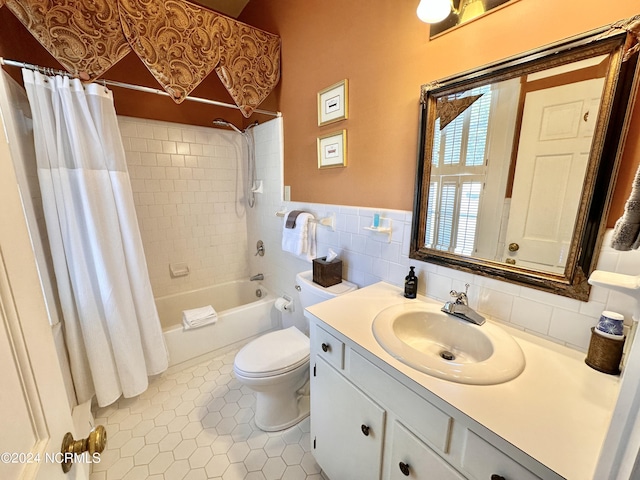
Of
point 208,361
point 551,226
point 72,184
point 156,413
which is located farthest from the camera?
point 208,361

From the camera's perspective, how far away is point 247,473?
50.7 inches

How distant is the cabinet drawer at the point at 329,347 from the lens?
1.00 m

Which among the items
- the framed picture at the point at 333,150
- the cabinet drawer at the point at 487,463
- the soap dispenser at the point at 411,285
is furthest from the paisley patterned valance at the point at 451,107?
the cabinet drawer at the point at 487,463

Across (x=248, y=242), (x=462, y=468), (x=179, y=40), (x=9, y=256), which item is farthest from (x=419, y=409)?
(x=248, y=242)

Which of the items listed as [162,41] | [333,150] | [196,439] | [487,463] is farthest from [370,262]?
[162,41]

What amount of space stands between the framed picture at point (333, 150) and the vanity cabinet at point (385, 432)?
3.21 ft

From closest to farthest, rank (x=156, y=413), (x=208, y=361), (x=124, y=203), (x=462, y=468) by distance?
1. (x=462, y=468)
2. (x=124, y=203)
3. (x=156, y=413)
4. (x=208, y=361)

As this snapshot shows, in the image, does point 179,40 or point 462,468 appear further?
point 179,40

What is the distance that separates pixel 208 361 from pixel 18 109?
1932 mm

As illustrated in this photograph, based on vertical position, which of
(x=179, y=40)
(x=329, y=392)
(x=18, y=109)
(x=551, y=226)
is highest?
(x=179, y=40)

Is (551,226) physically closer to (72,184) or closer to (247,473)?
(247,473)

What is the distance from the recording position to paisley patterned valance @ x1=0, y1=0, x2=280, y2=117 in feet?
4.14

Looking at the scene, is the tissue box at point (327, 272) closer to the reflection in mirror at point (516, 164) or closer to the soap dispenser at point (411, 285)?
the soap dispenser at point (411, 285)

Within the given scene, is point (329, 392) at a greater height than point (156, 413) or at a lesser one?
greater
